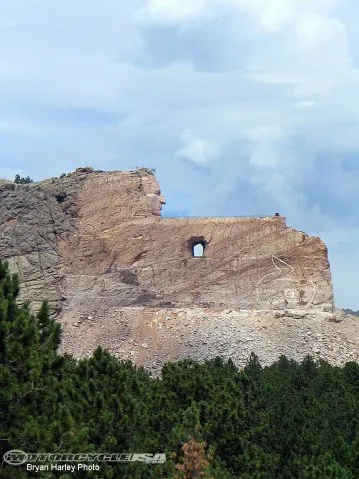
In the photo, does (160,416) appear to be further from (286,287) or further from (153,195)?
(153,195)

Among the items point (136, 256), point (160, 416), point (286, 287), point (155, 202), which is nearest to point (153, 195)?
point (155, 202)

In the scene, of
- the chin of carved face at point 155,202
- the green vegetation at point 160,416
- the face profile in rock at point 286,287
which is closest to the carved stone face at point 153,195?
the chin of carved face at point 155,202

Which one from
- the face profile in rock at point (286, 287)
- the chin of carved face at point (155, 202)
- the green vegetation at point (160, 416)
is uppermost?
the chin of carved face at point (155, 202)

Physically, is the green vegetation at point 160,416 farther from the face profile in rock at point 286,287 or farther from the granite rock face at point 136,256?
the granite rock face at point 136,256

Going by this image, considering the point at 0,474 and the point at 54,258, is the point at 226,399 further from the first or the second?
the point at 54,258

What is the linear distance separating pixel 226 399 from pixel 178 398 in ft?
5.70

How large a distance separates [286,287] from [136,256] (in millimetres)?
9169

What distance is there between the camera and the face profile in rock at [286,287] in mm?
47656

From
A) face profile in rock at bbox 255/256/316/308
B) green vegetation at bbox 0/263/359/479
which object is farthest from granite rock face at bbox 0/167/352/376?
green vegetation at bbox 0/263/359/479

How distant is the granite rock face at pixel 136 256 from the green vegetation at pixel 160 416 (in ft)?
67.6

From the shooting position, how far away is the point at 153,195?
51469 mm

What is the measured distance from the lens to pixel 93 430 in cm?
1636

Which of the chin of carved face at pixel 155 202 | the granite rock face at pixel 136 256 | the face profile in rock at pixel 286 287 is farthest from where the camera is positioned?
the chin of carved face at pixel 155 202

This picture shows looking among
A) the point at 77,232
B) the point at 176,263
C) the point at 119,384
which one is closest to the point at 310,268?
the point at 176,263
